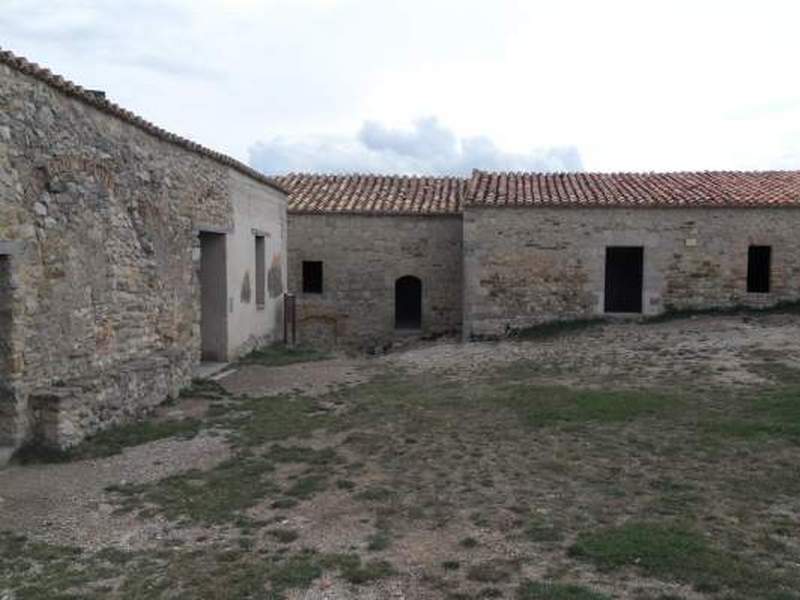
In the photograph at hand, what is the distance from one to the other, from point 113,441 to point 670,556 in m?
5.52

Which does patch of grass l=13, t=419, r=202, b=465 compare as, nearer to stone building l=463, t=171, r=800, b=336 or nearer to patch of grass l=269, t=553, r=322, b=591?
patch of grass l=269, t=553, r=322, b=591

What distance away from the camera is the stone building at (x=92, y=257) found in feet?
21.7

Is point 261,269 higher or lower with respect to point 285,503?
higher

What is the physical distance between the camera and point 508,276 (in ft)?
53.5

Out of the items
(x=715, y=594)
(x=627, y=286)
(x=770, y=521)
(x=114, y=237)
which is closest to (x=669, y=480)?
(x=770, y=521)

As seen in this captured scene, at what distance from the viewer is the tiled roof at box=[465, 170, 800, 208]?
16.0m

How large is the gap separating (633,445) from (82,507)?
494 centimetres

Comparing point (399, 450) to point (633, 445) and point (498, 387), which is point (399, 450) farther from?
point (498, 387)

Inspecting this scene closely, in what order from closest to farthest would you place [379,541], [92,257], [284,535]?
[379,541] < [284,535] < [92,257]

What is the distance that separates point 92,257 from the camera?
26.4ft

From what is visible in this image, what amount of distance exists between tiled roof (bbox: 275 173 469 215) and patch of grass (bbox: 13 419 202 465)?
10300mm

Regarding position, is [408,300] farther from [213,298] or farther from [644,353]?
[644,353]

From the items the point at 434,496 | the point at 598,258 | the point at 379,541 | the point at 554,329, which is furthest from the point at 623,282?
the point at 379,541

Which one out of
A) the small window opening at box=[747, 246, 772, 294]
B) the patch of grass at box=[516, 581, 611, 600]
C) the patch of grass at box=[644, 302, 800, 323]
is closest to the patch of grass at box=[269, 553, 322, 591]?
the patch of grass at box=[516, 581, 611, 600]
